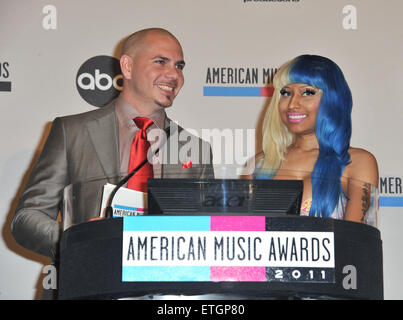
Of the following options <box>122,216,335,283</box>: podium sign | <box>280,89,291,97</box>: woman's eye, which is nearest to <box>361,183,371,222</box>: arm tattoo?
<box>122,216,335,283</box>: podium sign

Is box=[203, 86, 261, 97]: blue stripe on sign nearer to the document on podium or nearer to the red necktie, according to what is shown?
the red necktie

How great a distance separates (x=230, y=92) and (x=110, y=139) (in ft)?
1.74

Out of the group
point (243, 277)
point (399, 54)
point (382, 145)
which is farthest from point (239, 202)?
point (399, 54)

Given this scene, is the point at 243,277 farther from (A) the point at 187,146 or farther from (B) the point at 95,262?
(A) the point at 187,146

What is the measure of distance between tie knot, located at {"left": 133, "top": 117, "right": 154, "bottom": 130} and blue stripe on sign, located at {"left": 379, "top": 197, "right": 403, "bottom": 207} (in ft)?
3.21

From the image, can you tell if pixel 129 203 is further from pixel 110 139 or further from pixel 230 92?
pixel 230 92

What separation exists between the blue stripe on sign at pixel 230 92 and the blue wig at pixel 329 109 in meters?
0.18

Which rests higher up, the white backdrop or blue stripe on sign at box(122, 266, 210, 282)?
the white backdrop

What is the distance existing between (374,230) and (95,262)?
55 centimetres

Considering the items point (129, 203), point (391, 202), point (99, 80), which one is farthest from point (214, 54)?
point (129, 203)

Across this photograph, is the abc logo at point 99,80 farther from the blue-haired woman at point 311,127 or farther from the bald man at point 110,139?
the blue-haired woman at point 311,127

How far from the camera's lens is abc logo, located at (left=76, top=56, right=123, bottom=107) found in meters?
3.12

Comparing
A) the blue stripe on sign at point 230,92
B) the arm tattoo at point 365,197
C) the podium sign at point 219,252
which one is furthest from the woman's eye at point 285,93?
the podium sign at point 219,252
